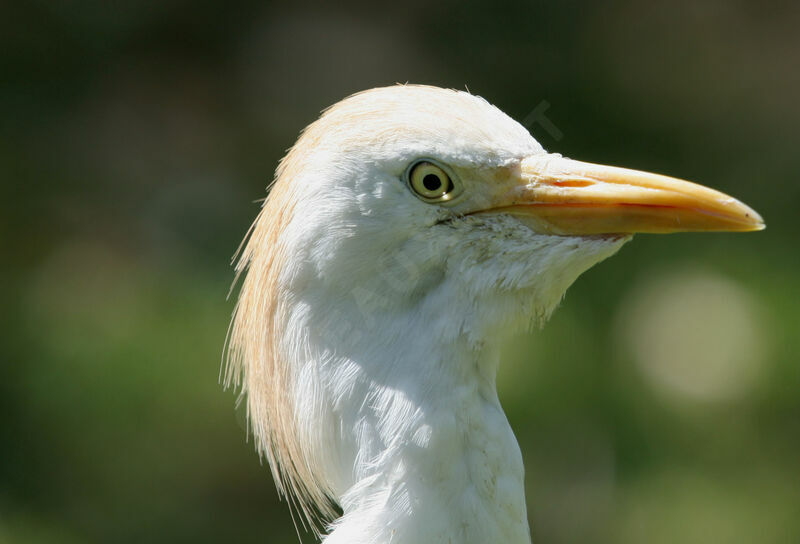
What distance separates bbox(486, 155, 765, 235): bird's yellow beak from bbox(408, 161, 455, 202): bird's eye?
116 millimetres

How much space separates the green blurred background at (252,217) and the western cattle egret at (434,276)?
2988 millimetres

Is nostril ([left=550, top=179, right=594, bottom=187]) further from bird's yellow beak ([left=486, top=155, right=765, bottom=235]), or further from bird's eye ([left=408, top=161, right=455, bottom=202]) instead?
bird's eye ([left=408, top=161, right=455, bottom=202])

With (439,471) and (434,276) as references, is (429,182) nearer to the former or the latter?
(434,276)

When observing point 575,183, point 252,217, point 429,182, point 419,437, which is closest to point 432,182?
point 429,182

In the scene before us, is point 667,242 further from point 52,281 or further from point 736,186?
→ point 52,281

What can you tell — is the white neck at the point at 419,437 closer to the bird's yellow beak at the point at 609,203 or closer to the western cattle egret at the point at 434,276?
the western cattle egret at the point at 434,276

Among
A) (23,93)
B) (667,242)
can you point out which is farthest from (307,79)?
(667,242)

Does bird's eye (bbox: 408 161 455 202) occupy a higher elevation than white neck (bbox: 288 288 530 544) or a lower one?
higher

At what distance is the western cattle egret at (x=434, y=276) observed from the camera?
2098 millimetres

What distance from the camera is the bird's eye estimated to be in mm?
2107

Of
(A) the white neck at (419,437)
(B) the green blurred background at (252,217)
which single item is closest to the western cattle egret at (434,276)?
(A) the white neck at (419,437)

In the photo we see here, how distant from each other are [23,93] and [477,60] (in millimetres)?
3138

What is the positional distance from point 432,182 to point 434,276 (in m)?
0.19

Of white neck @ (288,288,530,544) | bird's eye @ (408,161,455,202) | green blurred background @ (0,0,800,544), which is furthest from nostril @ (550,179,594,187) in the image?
green blurred background @ (0,0,800,544)
